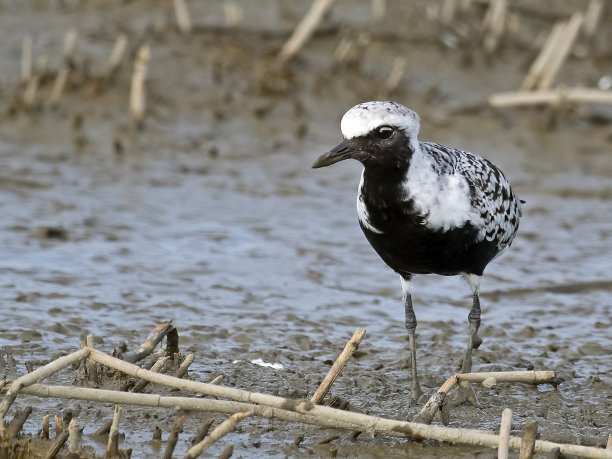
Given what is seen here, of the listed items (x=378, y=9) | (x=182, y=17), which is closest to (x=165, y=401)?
(x=182, y=17)

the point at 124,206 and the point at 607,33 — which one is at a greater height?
the point at 607,33

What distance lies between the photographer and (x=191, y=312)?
734cm

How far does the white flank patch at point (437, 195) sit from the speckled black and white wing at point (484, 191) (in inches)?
2.6

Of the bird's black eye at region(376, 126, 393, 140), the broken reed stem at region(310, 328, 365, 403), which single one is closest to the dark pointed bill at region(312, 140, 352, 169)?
the bird's black eye at region(376, 126, 393, 140)

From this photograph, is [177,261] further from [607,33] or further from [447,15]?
[607,33]

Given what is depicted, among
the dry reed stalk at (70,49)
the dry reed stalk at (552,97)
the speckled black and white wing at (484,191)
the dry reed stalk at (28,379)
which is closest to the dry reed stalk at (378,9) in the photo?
the dry reed stalk at (552,97)

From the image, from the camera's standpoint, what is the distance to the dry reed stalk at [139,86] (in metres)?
10.9

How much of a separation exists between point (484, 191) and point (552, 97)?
5.94 metres

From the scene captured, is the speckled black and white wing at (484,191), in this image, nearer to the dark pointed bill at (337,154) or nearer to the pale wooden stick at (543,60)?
the dark pointed bill at (337,154)

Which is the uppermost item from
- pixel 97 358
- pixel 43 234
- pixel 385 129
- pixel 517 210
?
pixel 385 129

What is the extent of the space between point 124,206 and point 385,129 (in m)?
4.60

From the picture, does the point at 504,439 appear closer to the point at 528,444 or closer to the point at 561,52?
the point at 528,444

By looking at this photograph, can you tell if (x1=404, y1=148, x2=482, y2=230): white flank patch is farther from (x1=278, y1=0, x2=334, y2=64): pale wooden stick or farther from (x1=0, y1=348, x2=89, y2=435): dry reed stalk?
(x1=278, y1=0, x2=334, y2=64): pale wooden stick

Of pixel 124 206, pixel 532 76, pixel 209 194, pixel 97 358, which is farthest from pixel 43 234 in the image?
pixel 532 76
